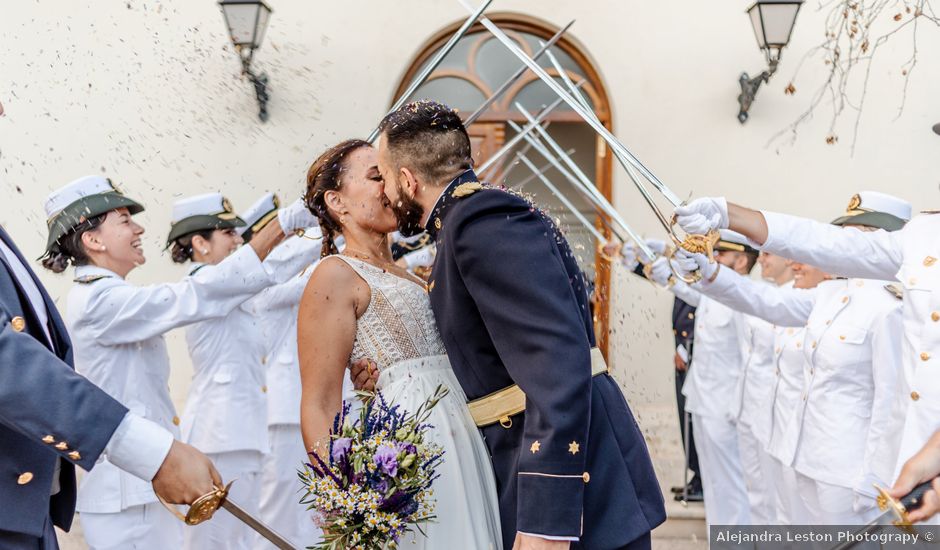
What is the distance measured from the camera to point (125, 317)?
131 inches

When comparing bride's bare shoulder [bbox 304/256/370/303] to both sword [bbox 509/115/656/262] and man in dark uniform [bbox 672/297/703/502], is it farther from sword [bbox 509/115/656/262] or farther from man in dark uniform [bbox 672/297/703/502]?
man in dark uniform [bbox 672/297/703/502]

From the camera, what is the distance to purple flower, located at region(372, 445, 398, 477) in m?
1.89

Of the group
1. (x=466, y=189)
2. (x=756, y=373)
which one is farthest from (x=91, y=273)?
(x=756, y=373)

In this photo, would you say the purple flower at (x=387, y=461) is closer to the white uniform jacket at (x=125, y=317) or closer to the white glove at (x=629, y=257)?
the white uniform jacket at (x=125, y=317)

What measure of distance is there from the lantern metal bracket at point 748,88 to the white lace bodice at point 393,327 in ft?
17.4

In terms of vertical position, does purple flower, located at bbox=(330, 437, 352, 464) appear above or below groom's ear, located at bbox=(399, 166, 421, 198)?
below

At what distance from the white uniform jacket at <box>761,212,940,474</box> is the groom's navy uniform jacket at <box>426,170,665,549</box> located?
0.90m

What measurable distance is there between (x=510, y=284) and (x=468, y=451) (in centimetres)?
51

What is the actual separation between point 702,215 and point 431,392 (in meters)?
1.08

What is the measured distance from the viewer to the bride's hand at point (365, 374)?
7.63ft

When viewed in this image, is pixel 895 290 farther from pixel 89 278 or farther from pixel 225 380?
pixel 89 278

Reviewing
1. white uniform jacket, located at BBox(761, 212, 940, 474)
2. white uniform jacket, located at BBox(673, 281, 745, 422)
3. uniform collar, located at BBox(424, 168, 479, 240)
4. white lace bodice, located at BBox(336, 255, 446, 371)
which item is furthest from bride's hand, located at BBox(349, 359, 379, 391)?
white uniform jacket, located at BBox(673, 281, 745, 422)

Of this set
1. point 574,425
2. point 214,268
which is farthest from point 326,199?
point 574,425

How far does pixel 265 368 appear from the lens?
5.07 meters
